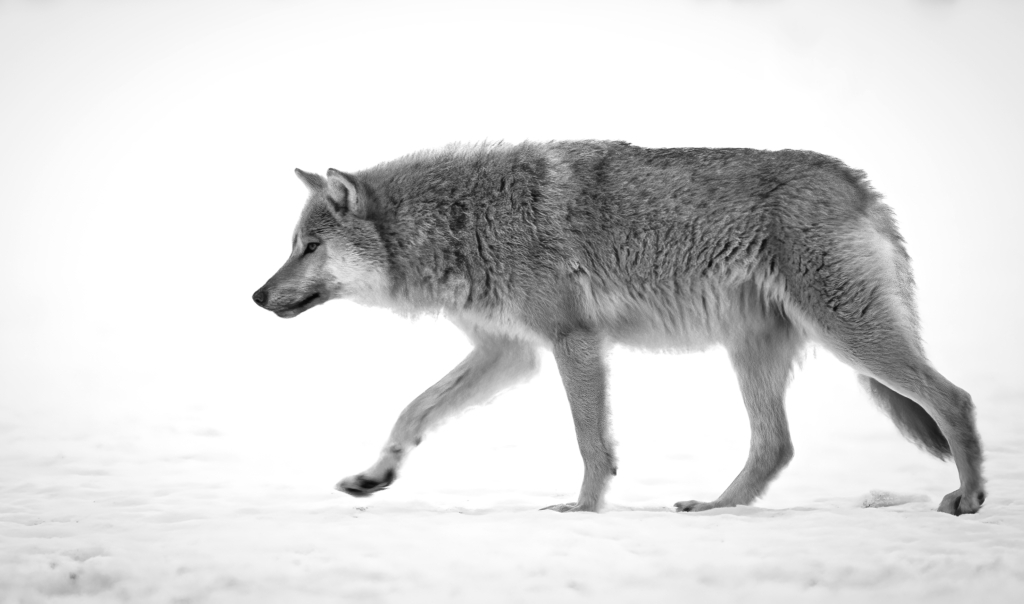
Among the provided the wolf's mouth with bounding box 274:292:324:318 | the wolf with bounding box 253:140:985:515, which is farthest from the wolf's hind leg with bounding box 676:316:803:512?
the wolf's mouth with bounding box 274:292:324:318

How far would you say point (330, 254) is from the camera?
637cm

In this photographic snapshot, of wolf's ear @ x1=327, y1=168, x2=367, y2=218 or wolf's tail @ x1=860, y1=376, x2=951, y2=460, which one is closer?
wolf's tail @ x1=860, y1=376, x2=951, y2=460

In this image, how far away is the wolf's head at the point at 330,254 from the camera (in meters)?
6.31

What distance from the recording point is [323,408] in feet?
38.7

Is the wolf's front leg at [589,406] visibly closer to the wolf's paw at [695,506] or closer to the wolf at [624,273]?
the wolf at [624,273]

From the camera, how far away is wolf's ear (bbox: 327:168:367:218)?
627 cm

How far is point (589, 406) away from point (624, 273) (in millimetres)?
837

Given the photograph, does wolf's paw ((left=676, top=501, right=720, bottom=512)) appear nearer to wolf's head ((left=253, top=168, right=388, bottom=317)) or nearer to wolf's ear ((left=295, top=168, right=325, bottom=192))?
wolf's head ((left=253, top=168, right=388, bottom=317))

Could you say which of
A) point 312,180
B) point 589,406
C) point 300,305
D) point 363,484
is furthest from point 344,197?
point 589,406

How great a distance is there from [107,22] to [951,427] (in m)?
39.4

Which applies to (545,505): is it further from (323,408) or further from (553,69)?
(553,69)

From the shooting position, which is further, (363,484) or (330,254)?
(330,254)

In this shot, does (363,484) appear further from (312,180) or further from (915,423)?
(915,423)

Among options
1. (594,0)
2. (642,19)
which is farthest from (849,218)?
(594,0)
